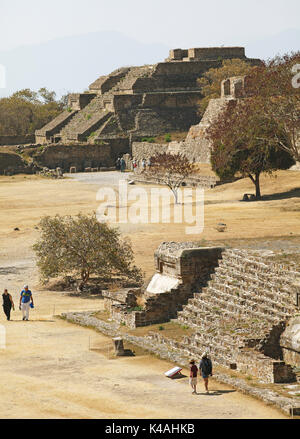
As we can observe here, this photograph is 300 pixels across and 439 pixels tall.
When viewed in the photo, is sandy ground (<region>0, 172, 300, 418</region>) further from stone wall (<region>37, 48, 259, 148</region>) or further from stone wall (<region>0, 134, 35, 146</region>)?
stone wall (<region>0, 134, 35, 146</region>)

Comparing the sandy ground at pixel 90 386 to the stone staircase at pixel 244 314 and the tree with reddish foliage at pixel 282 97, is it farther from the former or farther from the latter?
the tree with reddish foliage at pixel 282 97

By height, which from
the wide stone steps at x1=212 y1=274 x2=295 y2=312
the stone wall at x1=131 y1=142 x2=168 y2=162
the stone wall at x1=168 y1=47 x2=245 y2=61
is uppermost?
the stone wall at x1=168 y1=47 x2=245 y2=61

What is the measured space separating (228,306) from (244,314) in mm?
664

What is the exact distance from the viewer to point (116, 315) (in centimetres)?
2297

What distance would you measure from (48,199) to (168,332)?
3247 cm

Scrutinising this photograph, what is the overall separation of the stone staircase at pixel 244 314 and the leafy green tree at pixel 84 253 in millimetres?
7129

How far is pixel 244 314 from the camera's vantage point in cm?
1973

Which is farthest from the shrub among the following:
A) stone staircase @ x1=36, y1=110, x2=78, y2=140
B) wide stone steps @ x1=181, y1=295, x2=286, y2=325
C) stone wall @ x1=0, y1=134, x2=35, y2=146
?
wide stone steps @ x1=181, y1=295, x2=286, y2=325

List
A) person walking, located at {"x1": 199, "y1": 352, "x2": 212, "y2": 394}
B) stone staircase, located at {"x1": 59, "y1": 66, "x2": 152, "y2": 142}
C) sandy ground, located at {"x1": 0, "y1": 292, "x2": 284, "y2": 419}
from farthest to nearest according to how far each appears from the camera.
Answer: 1. stone staircase, located at {"x1": 59, "y1": 66, "x2": 152, "y2": 142}
2. person walking, located at {"x1": 199, "y1": 352, "x2": 212, "y2": 394}
3. sandy ground, located at {"x1": 0, "y1": 292, "x2": 284, "y2": 419}

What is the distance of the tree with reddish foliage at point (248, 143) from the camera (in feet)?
134

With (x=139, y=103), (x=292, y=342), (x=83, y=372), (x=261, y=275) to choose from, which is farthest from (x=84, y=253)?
(x=139, y=103)

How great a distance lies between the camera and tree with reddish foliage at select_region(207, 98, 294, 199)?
40781 mm

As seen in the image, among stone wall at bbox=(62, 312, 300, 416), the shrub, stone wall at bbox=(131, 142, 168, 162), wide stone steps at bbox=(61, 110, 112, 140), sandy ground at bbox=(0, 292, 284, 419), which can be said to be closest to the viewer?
sandy ground at bbox=(0, 292, 284, 419)

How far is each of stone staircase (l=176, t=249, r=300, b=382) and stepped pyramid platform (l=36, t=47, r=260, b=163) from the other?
53808 millimetres
